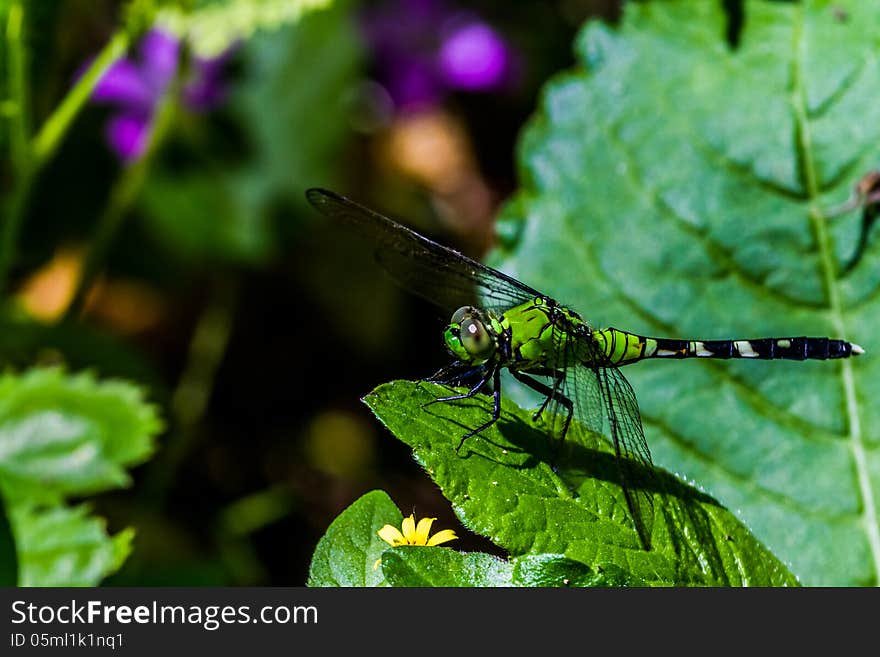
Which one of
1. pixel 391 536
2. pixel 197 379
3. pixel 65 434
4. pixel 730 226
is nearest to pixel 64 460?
pixel 65 434

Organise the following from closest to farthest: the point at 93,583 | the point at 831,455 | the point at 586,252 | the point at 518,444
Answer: the point at 518,444 < the point at 93,583 < the point at 831,455 < the point at 586,252

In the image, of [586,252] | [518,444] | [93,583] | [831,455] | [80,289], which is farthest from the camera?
[80,289]

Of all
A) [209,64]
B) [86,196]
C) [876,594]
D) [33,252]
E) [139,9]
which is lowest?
[876,594]

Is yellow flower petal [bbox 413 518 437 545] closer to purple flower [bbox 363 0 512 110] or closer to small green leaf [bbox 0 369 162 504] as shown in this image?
small green leaf [bbox 0 369 162 504]

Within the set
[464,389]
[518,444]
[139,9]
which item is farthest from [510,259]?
[139,9]

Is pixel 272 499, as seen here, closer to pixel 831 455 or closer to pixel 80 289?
pixel 80 289

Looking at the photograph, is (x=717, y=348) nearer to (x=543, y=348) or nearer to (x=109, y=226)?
(x=543, y=348)
